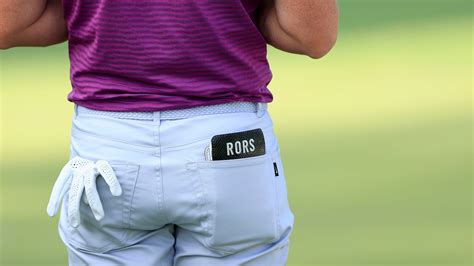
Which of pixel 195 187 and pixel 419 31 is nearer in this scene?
pixel 195 187

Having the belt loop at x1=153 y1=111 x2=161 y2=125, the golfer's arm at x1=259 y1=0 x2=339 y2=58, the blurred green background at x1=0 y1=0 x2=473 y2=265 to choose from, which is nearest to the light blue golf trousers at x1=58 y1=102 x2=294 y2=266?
the belt loop at x1=153 y1=111 x2=161 y2=125

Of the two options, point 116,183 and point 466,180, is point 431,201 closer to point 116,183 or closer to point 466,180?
point 466,180

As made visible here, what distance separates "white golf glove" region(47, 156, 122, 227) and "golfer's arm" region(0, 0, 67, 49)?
0.26 metres

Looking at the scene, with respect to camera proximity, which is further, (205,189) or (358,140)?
(358,140)

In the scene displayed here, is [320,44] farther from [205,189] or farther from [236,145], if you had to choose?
[205,189]

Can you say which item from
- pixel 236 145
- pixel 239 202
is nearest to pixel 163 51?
pixel 236 145

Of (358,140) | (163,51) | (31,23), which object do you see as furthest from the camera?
(358,140)

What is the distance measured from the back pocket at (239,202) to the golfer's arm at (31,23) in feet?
1.40

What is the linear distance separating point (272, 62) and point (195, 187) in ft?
12.9

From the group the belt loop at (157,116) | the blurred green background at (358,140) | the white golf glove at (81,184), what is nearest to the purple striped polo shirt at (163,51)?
the belt loop at (157,116)

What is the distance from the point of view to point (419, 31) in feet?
21.7

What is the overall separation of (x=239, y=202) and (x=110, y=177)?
26 centimetres

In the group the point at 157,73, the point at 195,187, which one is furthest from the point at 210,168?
the point at 157,73

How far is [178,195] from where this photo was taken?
2297 millimetres
